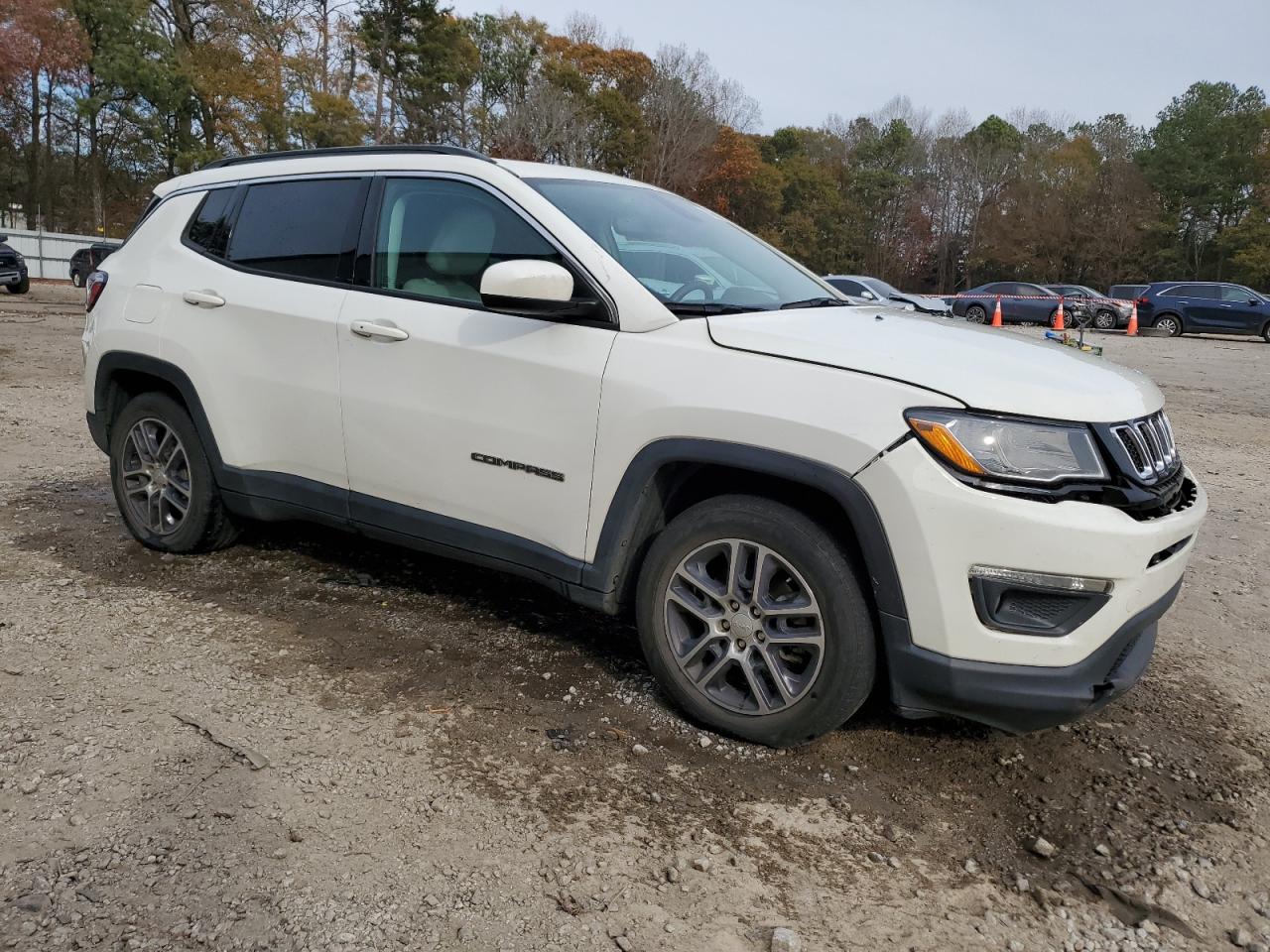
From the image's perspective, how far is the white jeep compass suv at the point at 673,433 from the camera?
263cm

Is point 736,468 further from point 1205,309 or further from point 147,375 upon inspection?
point 1205,309

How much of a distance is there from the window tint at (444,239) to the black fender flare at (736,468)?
0.79 meters

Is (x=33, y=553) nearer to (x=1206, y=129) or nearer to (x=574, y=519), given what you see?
(x=574, y=519)

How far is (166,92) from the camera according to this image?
36094 mm

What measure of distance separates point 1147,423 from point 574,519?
1.78 metres

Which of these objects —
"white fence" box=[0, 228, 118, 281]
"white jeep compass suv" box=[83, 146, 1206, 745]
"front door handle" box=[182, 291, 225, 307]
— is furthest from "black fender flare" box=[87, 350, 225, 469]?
"white fence" box=[0, 228, 118, 281]

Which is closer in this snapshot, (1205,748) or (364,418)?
(1205,748)

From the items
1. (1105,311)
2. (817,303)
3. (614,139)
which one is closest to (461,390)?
(817,303)

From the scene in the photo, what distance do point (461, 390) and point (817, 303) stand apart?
1357 mm

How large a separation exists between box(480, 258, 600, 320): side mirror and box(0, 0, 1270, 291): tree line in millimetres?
36446

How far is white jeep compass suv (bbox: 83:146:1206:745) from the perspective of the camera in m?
2.63

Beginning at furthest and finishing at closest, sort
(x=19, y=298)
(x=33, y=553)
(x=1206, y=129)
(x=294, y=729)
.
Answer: (x=1206, y=129) → (x=19, y=298) → (x=33, y=553) → (x=294, y=729)

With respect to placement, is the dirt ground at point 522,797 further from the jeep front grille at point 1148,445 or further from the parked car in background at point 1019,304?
the parked car in background at point 1019,304

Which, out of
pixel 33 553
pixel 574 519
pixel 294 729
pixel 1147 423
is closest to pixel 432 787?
pixel 294 729
